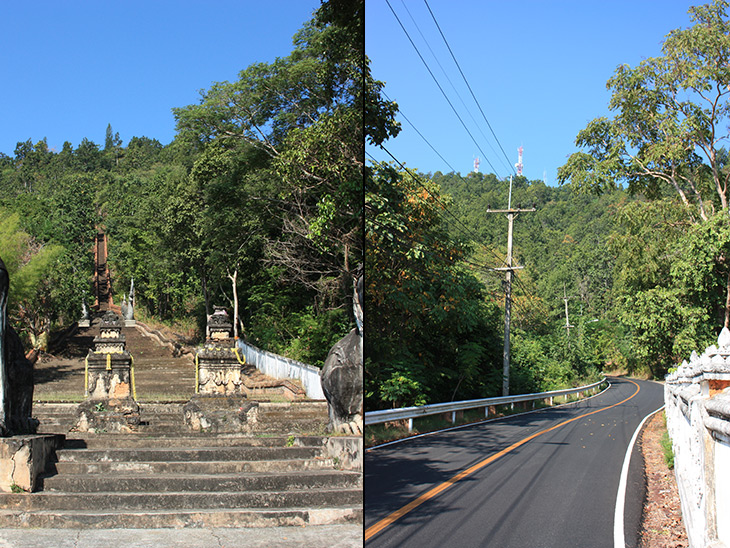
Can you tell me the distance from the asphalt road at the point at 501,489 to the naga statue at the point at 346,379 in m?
0.59

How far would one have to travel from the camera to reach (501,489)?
4562 mm

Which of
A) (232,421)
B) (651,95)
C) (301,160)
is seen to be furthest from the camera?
(651,95)

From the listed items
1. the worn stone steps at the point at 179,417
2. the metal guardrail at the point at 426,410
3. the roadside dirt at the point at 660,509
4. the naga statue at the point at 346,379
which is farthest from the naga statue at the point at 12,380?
the metal guardrail at the point at 426,410

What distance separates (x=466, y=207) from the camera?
12898 millimetres

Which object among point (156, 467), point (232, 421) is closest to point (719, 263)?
point (232, 421)

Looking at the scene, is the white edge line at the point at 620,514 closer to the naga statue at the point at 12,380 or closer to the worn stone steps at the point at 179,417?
the worn stone steps at the point at 179,417

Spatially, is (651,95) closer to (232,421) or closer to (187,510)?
(232,421)

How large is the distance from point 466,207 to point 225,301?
734cm

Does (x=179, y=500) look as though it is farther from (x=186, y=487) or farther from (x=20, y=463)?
(x=20, y=463)

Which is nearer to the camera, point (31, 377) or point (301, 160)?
point (31, 377)

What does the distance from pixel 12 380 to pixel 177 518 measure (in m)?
1.47

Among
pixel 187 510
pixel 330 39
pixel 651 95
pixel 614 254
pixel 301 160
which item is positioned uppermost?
pixel 651 95

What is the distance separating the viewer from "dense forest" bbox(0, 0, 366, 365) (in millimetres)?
4359

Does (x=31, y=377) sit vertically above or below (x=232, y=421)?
above
